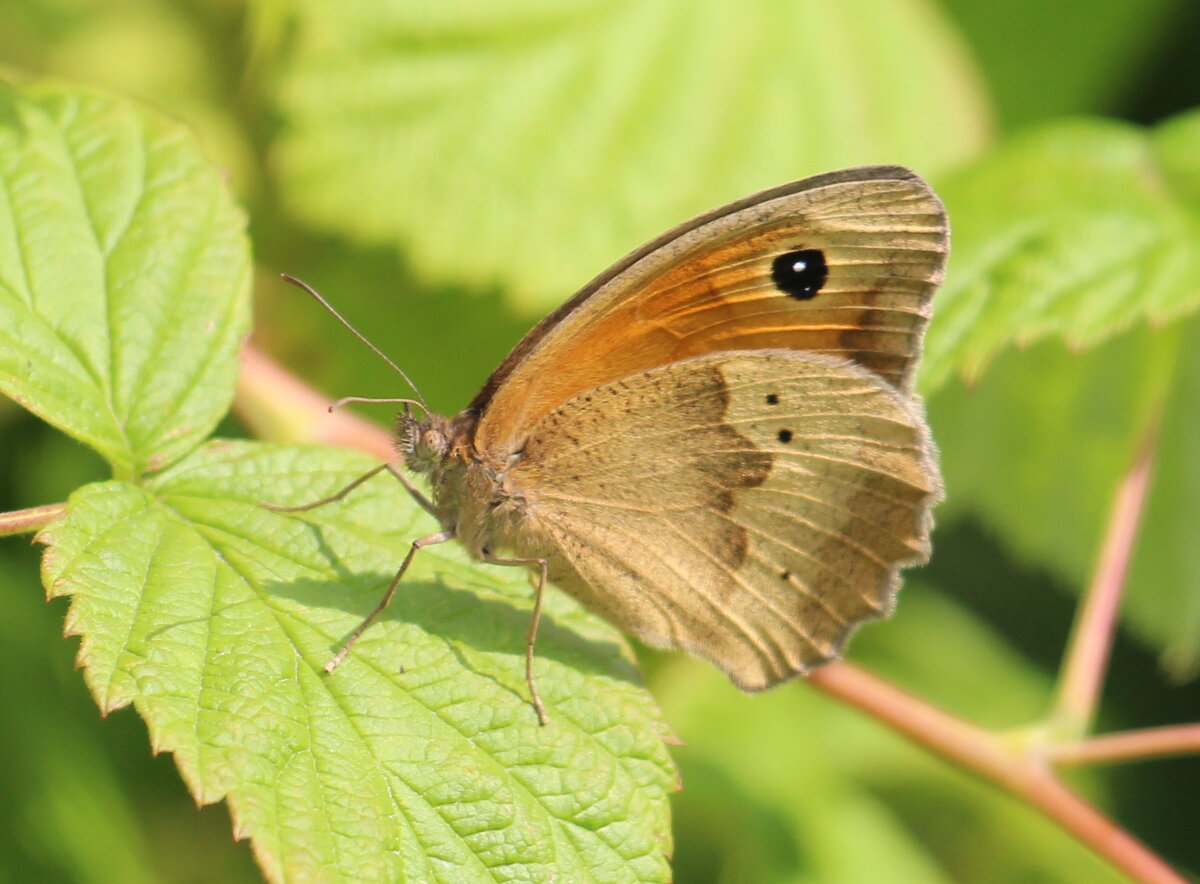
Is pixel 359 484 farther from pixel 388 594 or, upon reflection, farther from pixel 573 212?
pixel 573 212

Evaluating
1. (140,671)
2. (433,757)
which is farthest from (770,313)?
(140,671)

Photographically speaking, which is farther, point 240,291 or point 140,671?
point 240,291

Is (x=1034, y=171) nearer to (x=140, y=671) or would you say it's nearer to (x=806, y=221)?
(x=806, y=221)

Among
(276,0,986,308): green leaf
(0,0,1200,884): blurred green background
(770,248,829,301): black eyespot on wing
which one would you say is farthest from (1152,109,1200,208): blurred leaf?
(770,248,829,301): black eyespot on wing

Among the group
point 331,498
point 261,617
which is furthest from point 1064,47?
point 261,617

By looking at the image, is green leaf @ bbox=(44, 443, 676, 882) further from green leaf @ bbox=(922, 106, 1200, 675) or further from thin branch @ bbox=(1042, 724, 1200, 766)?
green leaf @ bbox=(922, 106, 1200, 675)

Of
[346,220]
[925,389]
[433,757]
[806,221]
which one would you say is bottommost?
[433,757]

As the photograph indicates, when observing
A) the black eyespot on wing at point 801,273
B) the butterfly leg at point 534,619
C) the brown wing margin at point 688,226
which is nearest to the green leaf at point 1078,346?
the black eyespot on wing at point 801,273
